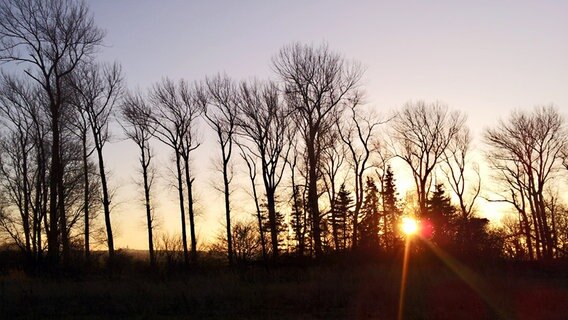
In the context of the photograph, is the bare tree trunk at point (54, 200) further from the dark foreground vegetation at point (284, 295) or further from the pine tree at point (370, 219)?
the pine tree at point (370, 219)

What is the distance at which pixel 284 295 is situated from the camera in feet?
60.6

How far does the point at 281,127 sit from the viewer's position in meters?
43.2

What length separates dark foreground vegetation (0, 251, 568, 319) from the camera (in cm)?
1691

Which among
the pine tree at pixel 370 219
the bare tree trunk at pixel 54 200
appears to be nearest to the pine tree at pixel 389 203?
the pine tree at pixel 370 219

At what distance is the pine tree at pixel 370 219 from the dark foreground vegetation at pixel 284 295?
7803mm

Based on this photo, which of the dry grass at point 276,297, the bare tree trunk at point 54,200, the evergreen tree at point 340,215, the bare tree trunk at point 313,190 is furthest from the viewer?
the evergreen tree at point 340,215

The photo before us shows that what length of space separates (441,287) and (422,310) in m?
3.18

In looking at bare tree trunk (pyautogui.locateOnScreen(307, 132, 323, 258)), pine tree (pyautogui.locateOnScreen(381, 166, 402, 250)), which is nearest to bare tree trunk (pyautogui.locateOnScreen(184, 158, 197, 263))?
bare tree trunk (pyautogui.locateOnScreen(307, 132, 323, 258))

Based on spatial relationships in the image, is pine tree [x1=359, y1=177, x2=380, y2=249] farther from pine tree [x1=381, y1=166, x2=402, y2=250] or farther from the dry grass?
the dry grass

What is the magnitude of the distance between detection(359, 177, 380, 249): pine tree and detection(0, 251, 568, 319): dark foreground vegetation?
25.6 ft

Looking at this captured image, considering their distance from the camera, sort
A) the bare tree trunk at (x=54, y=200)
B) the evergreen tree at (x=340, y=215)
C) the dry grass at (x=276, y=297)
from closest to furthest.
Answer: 1. the dry grass at (x=276, y=297)
2. the bare tree trunk at (x=54, y=200)
3. the evergreen tree at (x=340, y=215)

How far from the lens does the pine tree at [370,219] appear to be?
3228cm

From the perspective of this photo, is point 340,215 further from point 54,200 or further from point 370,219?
point 54,200

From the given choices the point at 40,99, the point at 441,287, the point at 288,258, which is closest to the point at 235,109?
the point at 40,99
